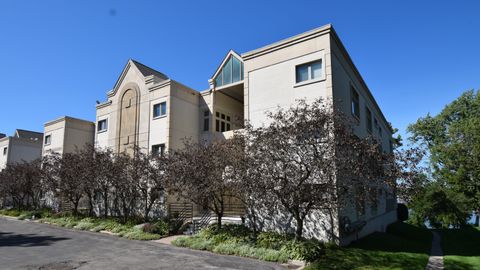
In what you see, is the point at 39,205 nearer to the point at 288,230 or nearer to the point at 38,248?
the point at 38,248

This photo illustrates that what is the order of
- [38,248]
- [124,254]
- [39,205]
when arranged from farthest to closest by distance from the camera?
1. [39,205]
2. [38,248]
3. [124,254]

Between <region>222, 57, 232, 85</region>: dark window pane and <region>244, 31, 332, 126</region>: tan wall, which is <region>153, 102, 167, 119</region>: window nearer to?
<region>222, 57, 232, 85</region>: dark window pane

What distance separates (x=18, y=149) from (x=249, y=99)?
40342 mm

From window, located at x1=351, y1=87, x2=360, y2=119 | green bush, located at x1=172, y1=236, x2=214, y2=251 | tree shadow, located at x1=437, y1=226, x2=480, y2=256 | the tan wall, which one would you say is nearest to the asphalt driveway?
green bush, located at x1=172, y1=236, x2=214, y2=251

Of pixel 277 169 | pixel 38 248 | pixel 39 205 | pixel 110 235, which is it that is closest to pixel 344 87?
pixel 277 169

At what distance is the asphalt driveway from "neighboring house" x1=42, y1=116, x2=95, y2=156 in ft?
59.1

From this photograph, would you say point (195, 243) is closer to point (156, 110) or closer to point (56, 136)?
point (156, 110)

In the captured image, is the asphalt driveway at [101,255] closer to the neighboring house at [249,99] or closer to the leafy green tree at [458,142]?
the neighboring house at [249,99]

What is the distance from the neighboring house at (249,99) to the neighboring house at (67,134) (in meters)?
5.75

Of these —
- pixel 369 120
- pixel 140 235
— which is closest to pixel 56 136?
pixel 140 235

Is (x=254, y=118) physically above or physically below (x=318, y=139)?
above

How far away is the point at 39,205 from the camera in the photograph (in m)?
33.9

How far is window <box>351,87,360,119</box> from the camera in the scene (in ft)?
67.5

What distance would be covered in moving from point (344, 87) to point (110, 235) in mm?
16193
